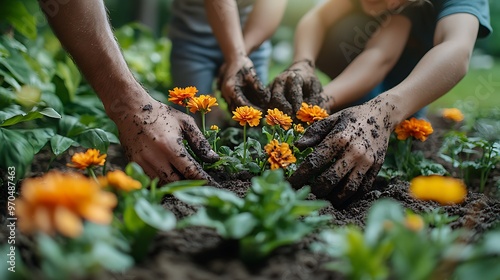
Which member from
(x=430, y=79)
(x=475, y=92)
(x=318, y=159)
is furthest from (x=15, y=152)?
(x=475, y=92)

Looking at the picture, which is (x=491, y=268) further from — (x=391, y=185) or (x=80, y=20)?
(x=80, y=20)

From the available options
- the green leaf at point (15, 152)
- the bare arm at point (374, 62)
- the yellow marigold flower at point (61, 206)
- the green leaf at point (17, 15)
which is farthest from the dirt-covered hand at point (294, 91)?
the green leaf at point (17, 15)

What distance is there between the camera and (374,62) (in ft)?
6.73

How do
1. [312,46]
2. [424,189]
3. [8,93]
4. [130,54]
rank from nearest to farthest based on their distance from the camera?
[424,189], [8,93], [312,46], [130,54]

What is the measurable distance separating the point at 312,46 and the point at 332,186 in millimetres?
1055

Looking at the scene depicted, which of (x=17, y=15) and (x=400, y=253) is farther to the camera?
(x=17, y=15)

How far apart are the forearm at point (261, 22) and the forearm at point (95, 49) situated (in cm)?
93

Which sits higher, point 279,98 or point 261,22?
point 261,22

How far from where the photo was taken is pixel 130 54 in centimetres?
348

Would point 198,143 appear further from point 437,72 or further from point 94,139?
point 437,72

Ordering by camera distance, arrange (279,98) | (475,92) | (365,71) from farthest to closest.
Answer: (475,92)
(365,71)
(279,98)

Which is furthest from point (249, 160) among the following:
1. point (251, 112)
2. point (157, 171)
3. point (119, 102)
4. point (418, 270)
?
point (418, 270)

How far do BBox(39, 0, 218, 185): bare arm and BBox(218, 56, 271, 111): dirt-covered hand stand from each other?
0.40 metres

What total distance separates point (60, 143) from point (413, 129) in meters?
1.15
